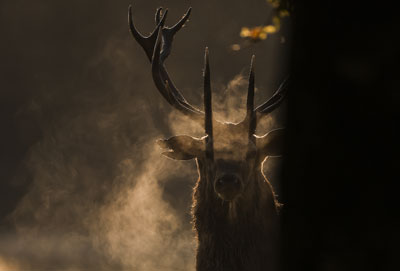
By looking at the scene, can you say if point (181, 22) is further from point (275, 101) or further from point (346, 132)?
point (346, 132)

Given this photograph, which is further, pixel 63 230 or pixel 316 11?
pixel 63 230

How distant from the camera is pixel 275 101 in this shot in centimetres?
595

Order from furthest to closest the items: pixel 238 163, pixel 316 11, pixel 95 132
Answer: pixel 95 132 → pixel 238 163 → pixel 316 11

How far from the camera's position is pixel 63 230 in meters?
15.8

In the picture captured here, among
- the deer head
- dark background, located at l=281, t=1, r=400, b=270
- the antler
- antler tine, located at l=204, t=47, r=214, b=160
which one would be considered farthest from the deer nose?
dark background, located at l=281, t=1, r=400, b=270

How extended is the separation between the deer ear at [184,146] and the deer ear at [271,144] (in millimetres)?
525

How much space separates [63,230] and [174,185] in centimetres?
529

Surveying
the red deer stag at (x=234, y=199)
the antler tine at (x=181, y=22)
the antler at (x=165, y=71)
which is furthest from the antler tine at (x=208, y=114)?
the antler tine at (x=181, y=22)

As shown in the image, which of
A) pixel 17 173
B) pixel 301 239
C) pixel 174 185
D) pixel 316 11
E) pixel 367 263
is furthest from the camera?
pixel 17 173

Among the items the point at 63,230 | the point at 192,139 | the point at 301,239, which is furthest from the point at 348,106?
the point at 63,230

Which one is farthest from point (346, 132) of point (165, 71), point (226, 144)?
point (165, 71)

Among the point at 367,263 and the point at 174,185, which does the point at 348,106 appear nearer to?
the point at 367,263

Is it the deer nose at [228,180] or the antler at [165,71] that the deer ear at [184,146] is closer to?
the antler at [165,71]

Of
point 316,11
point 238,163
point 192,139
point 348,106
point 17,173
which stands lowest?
point 348,106
